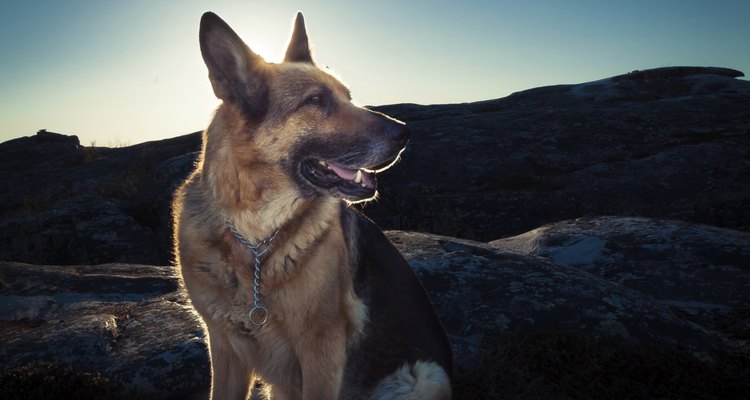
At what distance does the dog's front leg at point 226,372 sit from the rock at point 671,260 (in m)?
4.63

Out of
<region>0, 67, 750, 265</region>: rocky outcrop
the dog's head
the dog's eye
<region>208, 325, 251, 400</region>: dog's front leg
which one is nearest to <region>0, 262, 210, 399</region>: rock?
<region>208, 325, 251, 400</region>: dog's front leg

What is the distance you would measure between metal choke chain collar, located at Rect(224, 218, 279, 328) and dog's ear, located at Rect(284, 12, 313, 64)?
6.77 ft

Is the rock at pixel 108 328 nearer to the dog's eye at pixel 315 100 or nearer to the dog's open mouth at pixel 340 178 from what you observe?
the dog's open mouth at pixel 340 178

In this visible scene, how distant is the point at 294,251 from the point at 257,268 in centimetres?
30

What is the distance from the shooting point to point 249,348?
4137mm

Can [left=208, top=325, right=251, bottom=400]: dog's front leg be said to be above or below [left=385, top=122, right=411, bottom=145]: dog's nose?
below

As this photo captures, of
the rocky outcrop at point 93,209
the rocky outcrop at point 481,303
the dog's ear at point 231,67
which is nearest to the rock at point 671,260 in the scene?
the rocky outcrop at point 481,303

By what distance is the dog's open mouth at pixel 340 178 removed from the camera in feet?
14.3

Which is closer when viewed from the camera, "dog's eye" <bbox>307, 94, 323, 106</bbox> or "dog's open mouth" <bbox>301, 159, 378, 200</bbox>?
"dog's open mouth" <bbox>301, 159, 378, 200</bbox>

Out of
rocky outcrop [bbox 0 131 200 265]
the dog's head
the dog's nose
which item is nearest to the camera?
the dog's head

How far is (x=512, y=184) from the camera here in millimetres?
13039

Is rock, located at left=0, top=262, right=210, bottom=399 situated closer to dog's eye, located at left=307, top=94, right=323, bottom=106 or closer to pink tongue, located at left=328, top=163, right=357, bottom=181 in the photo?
pink tongue, located at left=328, top=163, right=357, bottom=181

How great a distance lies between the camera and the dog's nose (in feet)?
14.6

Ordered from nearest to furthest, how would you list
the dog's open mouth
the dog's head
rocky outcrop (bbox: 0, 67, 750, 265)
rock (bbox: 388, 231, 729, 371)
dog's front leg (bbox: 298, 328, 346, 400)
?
dog's front leg (bbox: 298, 328, 346, 400), the dog's head, the dog's open mouth, rock (bbox: 388, 231, 729, 371), rocky outcrop (bbox: 0, 67, 750, 265)
